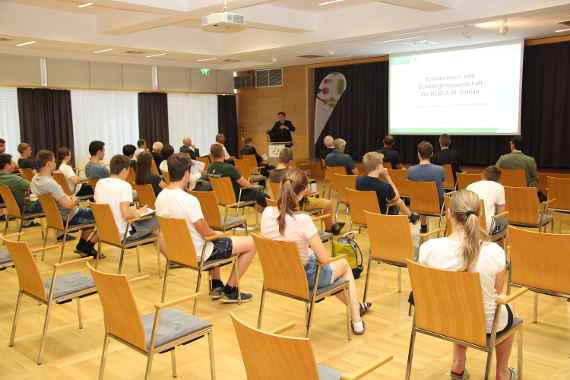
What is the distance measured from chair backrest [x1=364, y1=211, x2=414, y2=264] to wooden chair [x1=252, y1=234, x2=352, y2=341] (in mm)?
702

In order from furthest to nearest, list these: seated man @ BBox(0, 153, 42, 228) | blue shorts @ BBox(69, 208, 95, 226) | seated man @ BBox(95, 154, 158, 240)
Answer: seated man @ BBox(0, 153, 42, 228)
blue shorts @ BBox(69, 208, 95, 226)
seated man @ BBox(95, 154, 158, 240)

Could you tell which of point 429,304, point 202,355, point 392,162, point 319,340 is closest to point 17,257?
point 202,355

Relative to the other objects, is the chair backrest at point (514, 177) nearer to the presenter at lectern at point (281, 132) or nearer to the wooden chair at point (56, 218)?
the wooden chair at point (56, 218)

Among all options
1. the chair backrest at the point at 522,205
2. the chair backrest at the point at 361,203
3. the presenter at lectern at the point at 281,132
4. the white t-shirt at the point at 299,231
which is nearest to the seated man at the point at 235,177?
the chair backrest at the point at 361,203

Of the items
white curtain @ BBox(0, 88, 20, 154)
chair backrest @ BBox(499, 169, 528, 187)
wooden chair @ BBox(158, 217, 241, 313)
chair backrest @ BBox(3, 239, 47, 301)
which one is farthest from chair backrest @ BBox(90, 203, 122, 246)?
white curtain @ BBox(0, 88, 20, 154)

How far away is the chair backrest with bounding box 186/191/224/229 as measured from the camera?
5756 mm

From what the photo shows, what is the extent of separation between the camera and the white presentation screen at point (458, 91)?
10359 mm

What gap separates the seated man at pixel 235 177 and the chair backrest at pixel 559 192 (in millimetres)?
3566

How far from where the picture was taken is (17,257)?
3646 mm

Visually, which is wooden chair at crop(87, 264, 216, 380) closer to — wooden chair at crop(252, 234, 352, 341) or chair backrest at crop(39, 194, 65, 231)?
wooden chair at crop(252, 234, 352, 341)

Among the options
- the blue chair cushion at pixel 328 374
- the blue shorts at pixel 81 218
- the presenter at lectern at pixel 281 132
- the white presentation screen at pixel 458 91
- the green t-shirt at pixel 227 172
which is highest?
the white presentation screen at pixel 458 91

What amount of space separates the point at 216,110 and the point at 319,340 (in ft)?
40.9

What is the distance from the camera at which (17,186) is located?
6801 mm

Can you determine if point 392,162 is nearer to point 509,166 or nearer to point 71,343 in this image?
point 509,166
